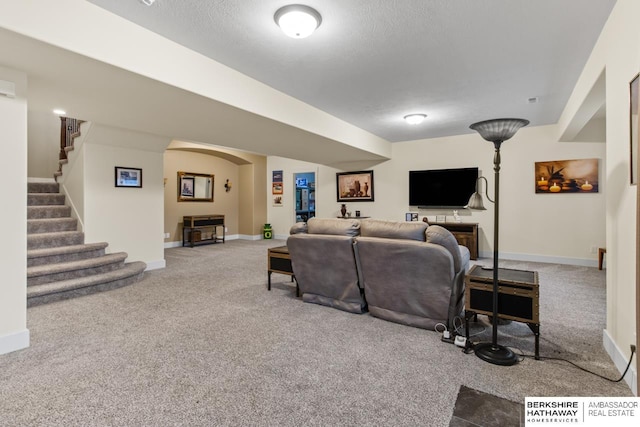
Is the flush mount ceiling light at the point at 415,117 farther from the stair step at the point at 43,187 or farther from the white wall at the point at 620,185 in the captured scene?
the stair step at the point at 43,187

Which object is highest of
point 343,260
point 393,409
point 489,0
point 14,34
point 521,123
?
point 489,0

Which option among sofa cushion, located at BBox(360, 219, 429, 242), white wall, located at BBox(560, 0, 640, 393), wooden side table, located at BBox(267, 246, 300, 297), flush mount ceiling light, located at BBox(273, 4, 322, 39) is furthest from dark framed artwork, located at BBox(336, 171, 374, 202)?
flush mount ceiling light, located at BBox(273, 4, 322, 39)

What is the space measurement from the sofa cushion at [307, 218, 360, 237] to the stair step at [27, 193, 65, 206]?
15.4 feet

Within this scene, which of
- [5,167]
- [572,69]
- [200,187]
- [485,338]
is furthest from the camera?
[200,187]

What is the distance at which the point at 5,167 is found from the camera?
2426 millimetres

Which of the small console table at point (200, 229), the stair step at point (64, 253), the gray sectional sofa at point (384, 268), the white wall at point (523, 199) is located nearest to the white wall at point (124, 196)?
the stair step at point (64, 253)

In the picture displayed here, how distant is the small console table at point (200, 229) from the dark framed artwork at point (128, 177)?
2.78 m

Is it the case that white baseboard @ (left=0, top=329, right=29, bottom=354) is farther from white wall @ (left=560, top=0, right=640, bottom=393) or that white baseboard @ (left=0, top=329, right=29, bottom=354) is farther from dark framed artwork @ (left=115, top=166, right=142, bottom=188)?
white wall @ (left=560, top=0, right=640, bottom=393)

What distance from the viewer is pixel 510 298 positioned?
7.86 ft

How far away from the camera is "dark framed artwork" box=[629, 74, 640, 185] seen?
6.08 feet

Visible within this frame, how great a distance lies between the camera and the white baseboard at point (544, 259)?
5582mm

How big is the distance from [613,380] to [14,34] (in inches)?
175

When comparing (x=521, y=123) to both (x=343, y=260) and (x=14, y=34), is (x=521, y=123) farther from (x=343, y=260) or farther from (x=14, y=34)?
(x=14, y=34)

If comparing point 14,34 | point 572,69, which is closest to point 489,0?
point 572,69
